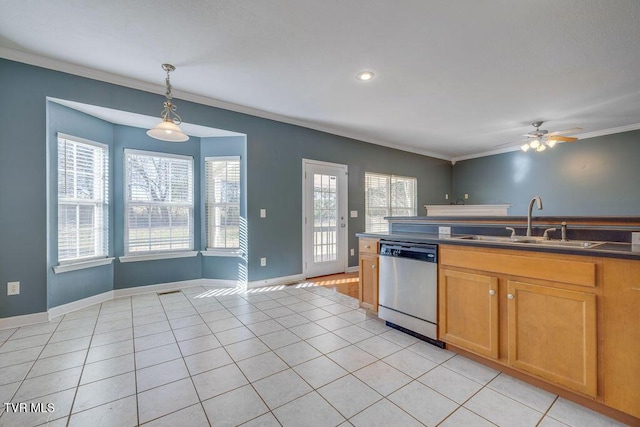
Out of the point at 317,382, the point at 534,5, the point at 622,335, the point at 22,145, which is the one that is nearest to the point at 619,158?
the point at 534,5

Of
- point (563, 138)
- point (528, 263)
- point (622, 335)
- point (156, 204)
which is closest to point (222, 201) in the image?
point (156, 204)

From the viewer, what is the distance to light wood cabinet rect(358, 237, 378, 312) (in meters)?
2.81

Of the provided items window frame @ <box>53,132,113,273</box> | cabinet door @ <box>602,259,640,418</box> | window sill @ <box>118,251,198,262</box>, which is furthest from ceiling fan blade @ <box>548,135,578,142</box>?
window frame @ <box>53,132,113,273</box>

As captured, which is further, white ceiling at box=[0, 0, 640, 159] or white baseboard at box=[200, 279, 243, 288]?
white baseboard at box=[200, 279, 243, 288]

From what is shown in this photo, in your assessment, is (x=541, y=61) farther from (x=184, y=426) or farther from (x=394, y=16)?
(x=184, y=426)

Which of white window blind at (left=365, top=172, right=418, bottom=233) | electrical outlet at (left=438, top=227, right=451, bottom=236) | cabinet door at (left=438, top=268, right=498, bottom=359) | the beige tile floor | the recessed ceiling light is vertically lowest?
the beige tile floor

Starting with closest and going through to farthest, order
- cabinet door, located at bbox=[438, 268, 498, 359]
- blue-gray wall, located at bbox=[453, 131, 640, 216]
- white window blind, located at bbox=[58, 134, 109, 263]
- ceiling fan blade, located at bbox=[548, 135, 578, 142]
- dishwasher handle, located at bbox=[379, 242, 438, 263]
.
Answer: cabinet door, located at bbox=[438, 268, 498, 359]
dishwasher handle, located at bbox=[379, 242, 438, 263]
white window blind, located at bbox=[58, 134, 109, 263]
ceiling fan blade, located at bbox=[548, 135, 578, 142]
blue-gray wall, located at bbox=[453, 131, 640, 216]

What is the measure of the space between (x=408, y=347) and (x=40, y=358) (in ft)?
9.74

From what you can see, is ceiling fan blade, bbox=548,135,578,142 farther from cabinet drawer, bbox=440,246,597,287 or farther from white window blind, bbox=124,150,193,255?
white window blind, bbox=124,150,193,255

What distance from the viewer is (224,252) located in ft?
13.5

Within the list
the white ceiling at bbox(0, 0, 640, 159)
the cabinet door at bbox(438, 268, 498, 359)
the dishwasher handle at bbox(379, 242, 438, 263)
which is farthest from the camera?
the dishwasher handle at bbox(379, 242, 438, 263)

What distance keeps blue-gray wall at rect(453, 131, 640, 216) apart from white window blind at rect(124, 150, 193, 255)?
22.4 ft

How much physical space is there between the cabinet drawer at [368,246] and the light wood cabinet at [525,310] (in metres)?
0.75

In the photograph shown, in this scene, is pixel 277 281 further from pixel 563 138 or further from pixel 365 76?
pixel 563 138
